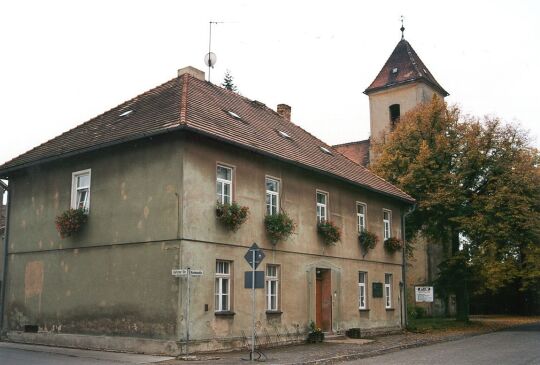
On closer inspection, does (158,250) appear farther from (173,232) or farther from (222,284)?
(222,284)

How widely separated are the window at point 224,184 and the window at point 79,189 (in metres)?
4.30

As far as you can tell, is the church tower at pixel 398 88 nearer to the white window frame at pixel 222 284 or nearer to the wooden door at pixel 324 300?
the wooden door at pixel 324 300

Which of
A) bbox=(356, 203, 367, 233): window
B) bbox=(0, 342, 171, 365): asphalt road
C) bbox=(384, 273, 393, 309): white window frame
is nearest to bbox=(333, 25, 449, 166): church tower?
bbox=(384, 273, 393, 309): white window frame

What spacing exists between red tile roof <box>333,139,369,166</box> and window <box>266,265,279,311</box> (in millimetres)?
29811

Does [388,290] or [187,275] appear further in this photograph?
[388,290]

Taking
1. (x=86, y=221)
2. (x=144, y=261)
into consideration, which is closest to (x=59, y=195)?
(x=86, y=221)

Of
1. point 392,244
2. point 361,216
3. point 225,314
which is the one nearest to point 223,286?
point 225,314

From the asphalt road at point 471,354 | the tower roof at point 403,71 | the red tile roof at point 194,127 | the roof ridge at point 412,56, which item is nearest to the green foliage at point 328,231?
the red tile roof at point 194,127

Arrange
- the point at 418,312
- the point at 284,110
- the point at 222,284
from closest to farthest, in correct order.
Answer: the point at 222,284 < the point at 284,110 < the point at 418,312

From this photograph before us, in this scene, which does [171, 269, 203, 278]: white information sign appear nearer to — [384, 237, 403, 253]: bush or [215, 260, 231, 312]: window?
[215, 260, 231, 312]: window

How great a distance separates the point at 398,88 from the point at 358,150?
6127 millimetres

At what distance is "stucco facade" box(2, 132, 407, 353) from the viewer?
16578mm

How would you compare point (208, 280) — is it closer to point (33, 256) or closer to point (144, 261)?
point (144, 261)

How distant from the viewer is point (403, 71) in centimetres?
4750
